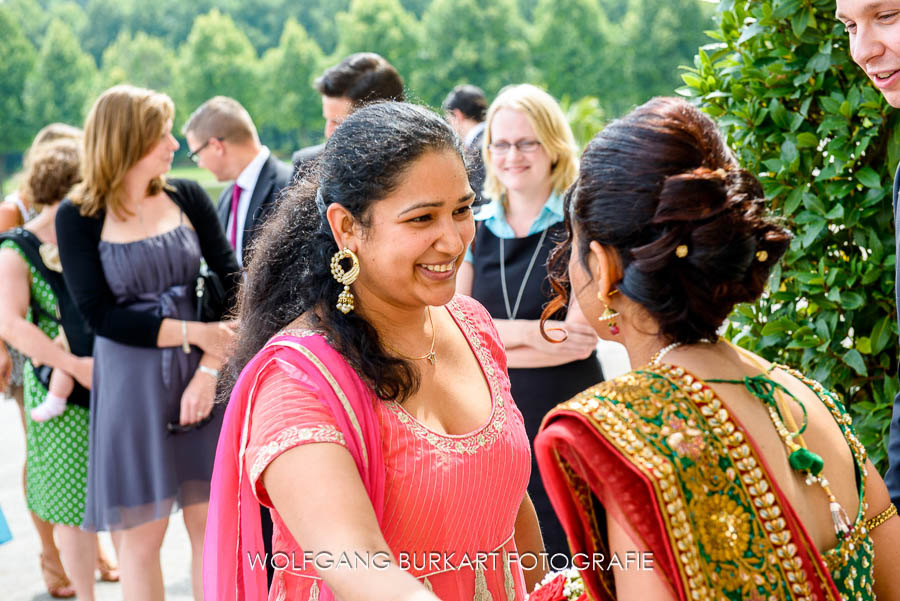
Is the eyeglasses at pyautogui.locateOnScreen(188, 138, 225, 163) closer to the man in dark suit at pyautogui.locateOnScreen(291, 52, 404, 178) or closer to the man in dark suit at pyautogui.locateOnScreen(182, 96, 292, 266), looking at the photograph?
the man in dark suit at pyautogui.locateOnScreen(182, 96, 292, 266)

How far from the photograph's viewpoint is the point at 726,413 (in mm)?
1468

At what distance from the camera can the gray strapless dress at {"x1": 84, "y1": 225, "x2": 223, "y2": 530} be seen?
12.4 feet

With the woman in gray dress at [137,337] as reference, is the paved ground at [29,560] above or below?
below

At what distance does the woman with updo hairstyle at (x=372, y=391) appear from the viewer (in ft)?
5.85

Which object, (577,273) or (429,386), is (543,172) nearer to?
(429,386)

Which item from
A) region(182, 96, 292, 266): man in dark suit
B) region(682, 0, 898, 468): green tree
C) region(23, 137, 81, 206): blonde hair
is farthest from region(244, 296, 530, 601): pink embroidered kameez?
region(23, 137, 81, 206): blonde hair

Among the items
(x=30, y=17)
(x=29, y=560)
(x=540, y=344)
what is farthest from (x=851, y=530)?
(x=30, y=17)

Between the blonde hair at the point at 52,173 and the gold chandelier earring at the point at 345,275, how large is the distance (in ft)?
10.1

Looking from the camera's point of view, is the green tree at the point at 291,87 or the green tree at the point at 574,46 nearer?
the green tree at the point at 574,46

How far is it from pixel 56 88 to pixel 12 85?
4041 mm

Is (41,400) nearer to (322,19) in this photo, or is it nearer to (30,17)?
(322,19)

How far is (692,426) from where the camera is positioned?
1.44 m

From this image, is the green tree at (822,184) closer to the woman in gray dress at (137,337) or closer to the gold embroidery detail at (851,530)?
the gold embroidery detail at (851,530)

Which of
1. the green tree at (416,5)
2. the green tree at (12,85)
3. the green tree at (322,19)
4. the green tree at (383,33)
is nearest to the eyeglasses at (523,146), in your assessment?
the green tree at (383,33)
